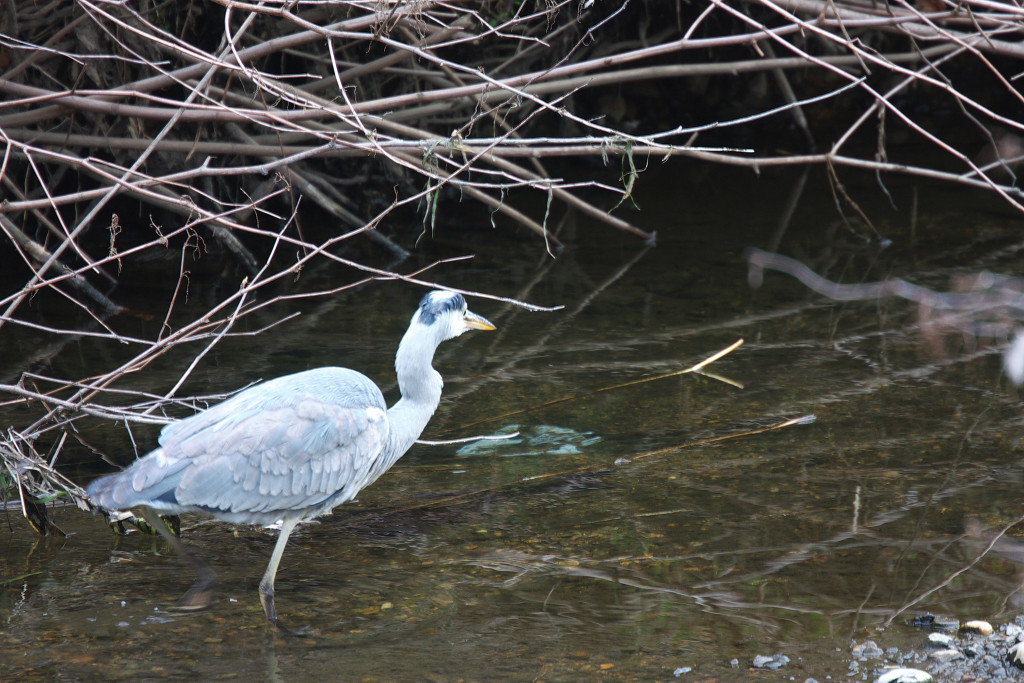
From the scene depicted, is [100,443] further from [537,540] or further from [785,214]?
[785,214]

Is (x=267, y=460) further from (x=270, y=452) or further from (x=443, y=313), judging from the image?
(x=443, y=313)

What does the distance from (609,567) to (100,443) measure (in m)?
2.88

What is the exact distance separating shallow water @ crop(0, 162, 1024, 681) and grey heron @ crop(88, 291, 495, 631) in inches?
11.4

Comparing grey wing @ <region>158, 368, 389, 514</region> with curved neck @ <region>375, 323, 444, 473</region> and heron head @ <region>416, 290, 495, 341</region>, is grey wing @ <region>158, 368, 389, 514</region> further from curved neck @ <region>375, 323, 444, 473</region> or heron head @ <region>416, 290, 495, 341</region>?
heron head @ <region>416, 290, 495, 341</region>

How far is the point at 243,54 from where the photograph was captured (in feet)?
18.7

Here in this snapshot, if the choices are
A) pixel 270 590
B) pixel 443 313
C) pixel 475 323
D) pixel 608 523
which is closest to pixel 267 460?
pixel 270 590

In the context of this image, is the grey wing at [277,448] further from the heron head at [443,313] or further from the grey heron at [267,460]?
the heron head at [443,313]

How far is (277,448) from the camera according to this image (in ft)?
13.6

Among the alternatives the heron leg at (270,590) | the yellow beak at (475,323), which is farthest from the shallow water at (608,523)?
the yellow beak at (475,323)

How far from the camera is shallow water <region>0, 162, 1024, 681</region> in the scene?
12.2 feet

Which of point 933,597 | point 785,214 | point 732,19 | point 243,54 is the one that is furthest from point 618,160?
point 933,597

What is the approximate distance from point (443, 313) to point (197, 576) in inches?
57.3

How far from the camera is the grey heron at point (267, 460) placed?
402cm

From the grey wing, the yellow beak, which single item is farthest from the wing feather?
the yellow beak
